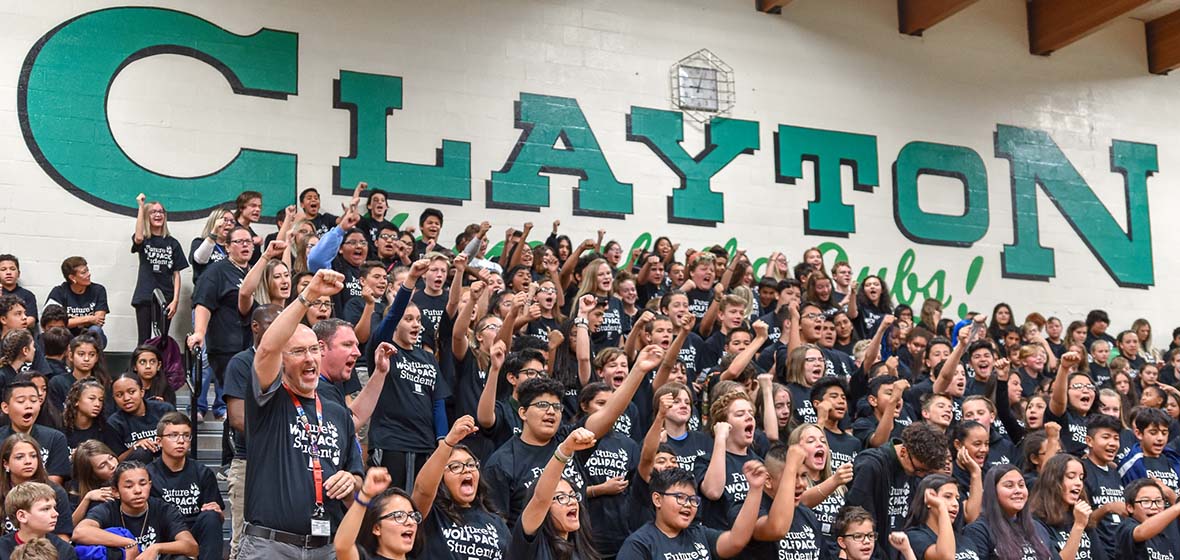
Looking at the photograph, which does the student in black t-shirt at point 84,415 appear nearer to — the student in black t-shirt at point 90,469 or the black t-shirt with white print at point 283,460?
the student in black t-shirt at point 90,469

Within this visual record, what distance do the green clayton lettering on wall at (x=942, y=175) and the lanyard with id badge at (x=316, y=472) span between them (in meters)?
11.9

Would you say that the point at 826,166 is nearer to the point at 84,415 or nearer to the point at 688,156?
the point at 688,156

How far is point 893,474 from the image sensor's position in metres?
7.31

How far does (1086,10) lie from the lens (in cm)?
1606

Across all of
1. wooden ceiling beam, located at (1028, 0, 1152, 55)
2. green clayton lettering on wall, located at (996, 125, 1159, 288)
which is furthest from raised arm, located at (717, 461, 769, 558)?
wooden ceiling beam, located at (1028, 0, 1152, 55)

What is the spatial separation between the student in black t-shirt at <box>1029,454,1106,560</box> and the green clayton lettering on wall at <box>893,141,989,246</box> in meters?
8.47

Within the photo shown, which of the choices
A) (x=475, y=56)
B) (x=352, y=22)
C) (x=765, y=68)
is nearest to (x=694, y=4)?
(x=765, y=68)

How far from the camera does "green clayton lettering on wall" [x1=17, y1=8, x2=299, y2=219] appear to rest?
11844 millimetres

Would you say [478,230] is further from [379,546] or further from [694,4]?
[379,546]

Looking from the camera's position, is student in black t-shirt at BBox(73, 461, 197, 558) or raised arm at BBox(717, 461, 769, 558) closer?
raised arm at BBox(717, 461, 769, 558)

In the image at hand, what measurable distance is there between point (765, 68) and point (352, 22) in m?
5.06

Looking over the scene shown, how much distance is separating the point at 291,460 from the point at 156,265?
7.28 meters

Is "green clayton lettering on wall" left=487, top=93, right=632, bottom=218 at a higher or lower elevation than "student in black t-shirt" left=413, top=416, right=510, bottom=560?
higher

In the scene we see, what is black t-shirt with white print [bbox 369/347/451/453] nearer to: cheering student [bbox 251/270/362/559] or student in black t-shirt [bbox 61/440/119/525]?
student in black t-shirt [bbox 61/440/119/525]
